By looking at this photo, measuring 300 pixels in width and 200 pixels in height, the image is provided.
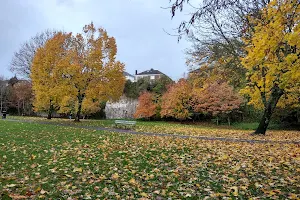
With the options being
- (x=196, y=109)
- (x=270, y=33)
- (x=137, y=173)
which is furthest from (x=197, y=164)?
(x=196, y=109)

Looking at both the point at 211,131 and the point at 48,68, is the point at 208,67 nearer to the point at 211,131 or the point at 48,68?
the point at 211,131

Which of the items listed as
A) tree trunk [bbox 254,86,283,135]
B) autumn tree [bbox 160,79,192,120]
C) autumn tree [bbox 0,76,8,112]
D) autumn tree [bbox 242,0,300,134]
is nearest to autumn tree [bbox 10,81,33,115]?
autumn tree [bbox 0,76,8,112]

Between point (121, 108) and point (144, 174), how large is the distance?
123 feet

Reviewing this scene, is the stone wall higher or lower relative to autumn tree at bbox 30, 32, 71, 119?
lower

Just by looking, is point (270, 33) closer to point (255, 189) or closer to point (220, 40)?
point (220, 40)

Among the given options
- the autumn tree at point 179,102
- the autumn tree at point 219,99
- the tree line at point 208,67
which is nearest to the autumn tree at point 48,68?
the tree line at point 208,67

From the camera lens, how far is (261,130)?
16.2 metres

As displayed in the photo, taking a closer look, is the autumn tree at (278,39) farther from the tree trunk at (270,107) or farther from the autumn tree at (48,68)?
the autumn tree at (48,68)

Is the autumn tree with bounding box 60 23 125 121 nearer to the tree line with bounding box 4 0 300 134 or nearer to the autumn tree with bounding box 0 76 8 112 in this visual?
the tree line with bounding box 4 0 300 134

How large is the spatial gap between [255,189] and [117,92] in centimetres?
1846

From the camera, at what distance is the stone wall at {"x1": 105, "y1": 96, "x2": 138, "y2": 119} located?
138 ft

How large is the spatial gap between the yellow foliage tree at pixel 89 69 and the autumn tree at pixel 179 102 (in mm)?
12314

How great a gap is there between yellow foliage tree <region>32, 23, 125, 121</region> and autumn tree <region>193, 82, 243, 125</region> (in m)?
11.9

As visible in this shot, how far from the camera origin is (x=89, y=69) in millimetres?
21484
